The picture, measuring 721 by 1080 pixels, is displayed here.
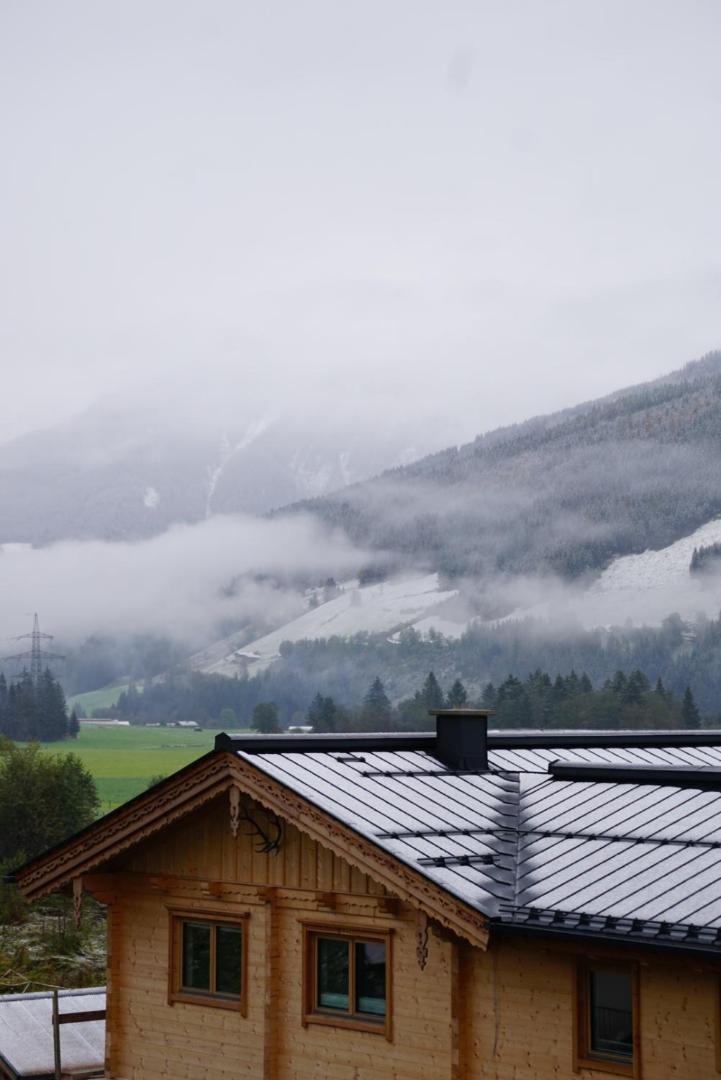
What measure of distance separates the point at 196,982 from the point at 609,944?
26.7 ft

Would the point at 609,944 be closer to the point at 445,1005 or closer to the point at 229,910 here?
the point at 445,1005

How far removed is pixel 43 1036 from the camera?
102 ft

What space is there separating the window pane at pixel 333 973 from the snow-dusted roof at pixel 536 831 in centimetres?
210

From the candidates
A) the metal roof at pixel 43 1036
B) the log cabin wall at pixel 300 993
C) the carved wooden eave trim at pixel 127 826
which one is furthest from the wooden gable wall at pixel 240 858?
the metal roof at pixel 43 1036

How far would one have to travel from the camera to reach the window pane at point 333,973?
21281 mm

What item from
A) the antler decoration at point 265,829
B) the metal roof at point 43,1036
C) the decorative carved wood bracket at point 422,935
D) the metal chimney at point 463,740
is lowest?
the metal roof at point 43,1036

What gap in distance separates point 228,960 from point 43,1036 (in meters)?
10.3

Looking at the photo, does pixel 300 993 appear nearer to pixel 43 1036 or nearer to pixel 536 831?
pixel 536 831

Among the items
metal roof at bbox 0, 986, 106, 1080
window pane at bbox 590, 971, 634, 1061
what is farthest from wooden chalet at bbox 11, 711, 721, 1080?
metal roof at bbox 0, 986, 106, 1080

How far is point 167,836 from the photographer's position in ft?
76.9

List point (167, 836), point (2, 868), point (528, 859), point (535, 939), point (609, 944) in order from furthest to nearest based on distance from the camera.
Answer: point (2, 868)
point (167, 836)
point (528, 859)
point (535, 939)
point (609, 944)

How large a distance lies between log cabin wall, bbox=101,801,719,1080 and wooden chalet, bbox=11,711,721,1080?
30 mm

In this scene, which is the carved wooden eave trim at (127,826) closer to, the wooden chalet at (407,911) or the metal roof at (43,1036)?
the wooden chalet at (407,911)

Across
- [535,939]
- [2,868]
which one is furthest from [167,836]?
[2,868]
